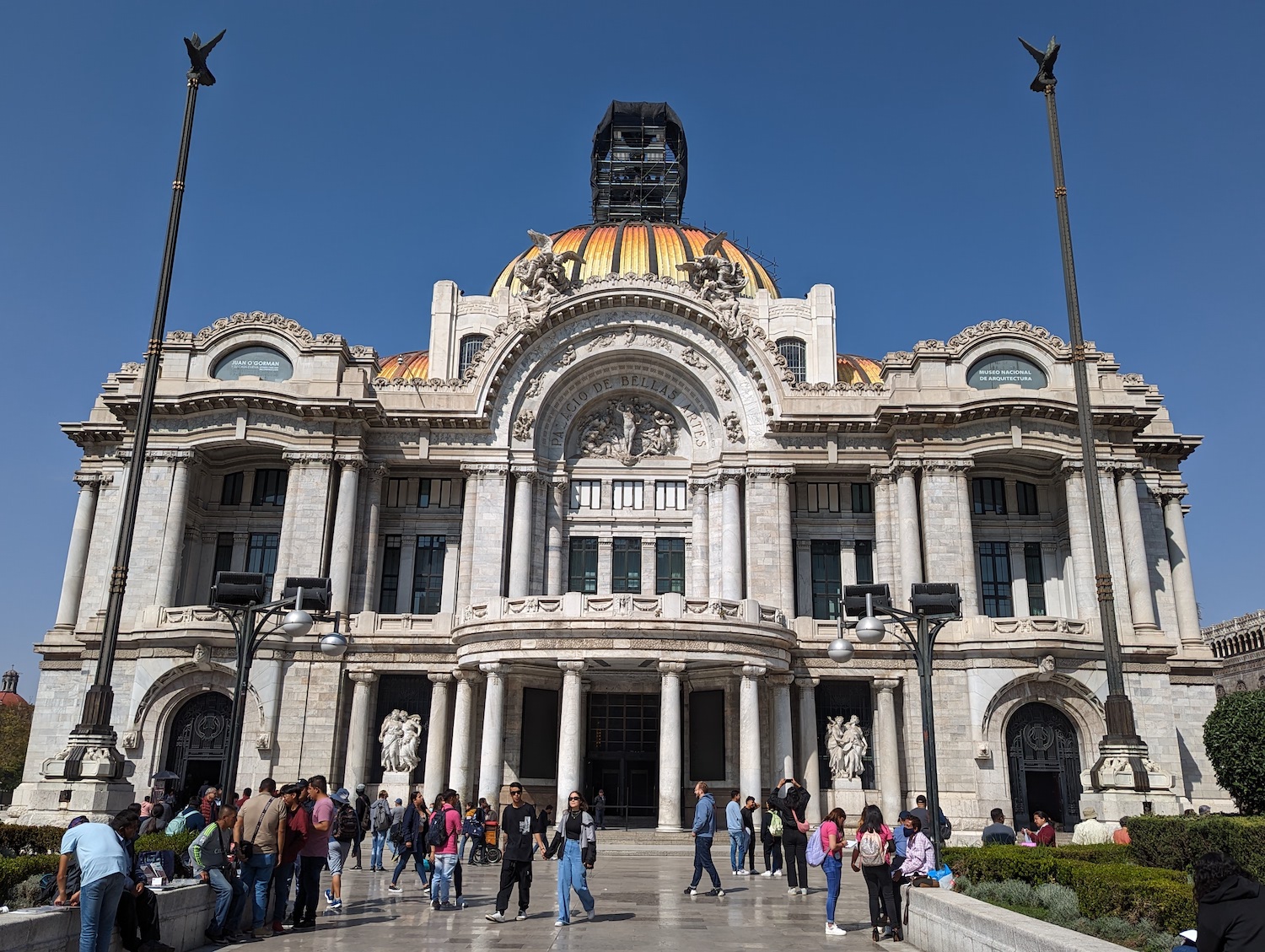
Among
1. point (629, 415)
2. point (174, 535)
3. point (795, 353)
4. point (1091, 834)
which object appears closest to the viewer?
point (1091, 834)

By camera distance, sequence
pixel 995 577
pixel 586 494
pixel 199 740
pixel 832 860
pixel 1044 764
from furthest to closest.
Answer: pixel 586 494 < pixel 995 577 < pixel 199 740 < pixel 1044 764 < pixel 832 860

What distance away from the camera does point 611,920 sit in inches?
717

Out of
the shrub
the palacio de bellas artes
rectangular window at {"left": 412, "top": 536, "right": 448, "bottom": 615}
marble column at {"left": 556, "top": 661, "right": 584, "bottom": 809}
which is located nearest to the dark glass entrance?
the palacio de bellas artes

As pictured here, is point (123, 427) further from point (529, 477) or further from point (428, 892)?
point (428, 892)

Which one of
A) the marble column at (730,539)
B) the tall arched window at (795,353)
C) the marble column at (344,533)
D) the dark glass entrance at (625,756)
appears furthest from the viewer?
the tall arched window at (795,353)

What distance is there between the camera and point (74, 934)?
12.1m

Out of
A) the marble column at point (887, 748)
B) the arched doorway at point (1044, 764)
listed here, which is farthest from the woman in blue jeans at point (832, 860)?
the arched doorway at point (1044, 764)

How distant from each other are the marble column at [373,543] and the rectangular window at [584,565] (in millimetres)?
8336

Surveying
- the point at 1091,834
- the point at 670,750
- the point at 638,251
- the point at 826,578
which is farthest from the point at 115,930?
the point at 638,251

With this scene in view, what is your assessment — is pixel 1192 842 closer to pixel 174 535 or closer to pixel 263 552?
pixel 174 535

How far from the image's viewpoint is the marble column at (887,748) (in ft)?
132

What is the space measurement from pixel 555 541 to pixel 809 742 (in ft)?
45.1

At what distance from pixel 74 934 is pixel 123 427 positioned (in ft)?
Answer: 126

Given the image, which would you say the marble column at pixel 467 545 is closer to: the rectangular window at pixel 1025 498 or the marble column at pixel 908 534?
the marble column at pixel 908 534
